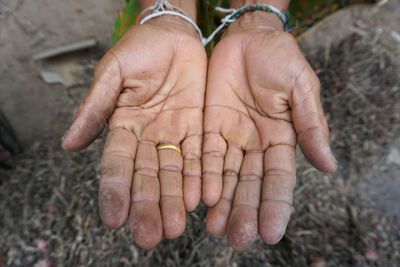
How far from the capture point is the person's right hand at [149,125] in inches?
50.8

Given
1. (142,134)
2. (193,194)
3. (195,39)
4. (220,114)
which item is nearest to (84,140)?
(142,134)

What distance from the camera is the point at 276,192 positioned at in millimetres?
1314

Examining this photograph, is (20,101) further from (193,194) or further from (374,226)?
(374,226)

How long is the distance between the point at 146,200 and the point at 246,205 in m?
0.30

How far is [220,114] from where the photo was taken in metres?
1.58

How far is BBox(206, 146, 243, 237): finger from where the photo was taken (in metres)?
1.33

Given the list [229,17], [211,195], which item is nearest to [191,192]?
[211,195]

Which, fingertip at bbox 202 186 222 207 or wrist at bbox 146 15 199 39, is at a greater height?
wrist at bbox 146 15 199 39

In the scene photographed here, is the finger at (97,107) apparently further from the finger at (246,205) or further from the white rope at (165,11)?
the finger at (246,205)

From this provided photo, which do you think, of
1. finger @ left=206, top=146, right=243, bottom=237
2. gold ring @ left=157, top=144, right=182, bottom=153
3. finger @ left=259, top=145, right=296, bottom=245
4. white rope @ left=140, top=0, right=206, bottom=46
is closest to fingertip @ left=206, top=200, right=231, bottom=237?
finger @ left=206, top=146, right=243, bottom=237

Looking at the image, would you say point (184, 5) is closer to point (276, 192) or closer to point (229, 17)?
point (229, 17)

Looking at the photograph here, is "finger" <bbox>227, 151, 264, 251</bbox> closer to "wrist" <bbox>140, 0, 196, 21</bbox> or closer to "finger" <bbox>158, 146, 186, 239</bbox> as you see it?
"finger" <bbox>158, 146, 186, 239</bbox>

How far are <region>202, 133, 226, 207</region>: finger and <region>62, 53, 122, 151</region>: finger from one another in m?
0.35

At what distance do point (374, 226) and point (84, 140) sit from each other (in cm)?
140
